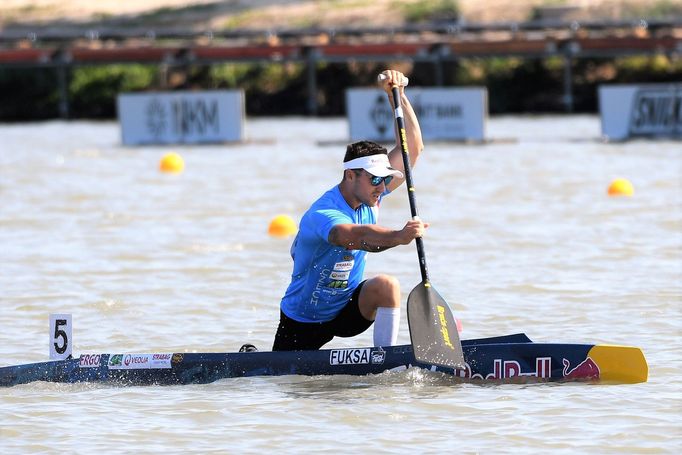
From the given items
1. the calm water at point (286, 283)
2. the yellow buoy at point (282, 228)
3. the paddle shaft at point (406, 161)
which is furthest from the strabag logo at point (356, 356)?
the yellow buoy at point (282, 228)

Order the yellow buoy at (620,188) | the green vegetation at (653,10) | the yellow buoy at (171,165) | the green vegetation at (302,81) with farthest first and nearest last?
1. the green vegetation at (653,10)
2. the green vegetation at (302,81)
3. the yellow buoy at (171,165)
4. the yellow buoy at (620,188)

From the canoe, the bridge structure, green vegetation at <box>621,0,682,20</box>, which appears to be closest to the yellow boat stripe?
the canoe

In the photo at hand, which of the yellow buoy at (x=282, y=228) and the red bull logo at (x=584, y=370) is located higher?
the yellow buoy at (x=282, y=228)

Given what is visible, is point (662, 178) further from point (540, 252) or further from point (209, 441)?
point (209, 441)

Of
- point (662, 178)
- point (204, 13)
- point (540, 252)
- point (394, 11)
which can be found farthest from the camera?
point (204, 13)

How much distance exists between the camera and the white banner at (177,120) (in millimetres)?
27094

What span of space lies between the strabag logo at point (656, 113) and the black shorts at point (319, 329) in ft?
57.6

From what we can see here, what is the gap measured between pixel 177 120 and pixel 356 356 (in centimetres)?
1965

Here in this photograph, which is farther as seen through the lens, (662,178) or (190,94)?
(190,94)

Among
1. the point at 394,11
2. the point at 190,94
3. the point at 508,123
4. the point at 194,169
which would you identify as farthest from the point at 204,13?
the point at 194,169

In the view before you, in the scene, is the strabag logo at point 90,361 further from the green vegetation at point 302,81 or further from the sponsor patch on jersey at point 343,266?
the green vegetation at point 302,81

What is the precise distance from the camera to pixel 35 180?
20.9 m

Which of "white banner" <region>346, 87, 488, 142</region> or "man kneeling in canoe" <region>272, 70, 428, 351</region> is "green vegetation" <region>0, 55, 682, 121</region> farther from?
"man kneeling in canoe" <region>272, 70, 428, 351</region>

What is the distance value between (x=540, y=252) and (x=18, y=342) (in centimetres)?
538
